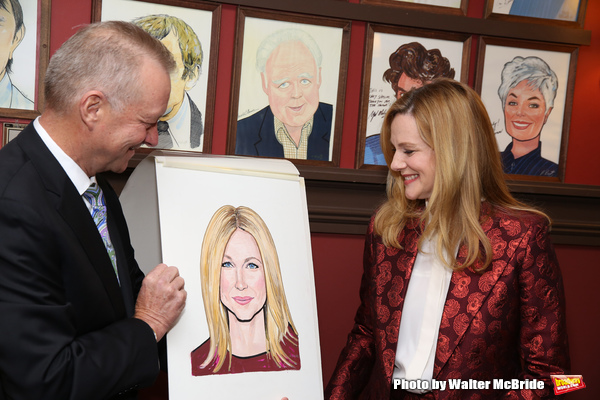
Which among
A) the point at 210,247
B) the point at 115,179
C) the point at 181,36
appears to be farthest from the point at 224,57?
the point at 210,247

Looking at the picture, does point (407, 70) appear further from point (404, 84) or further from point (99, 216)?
point (99, 216)

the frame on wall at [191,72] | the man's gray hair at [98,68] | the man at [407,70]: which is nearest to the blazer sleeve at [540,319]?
the man at [407,70]

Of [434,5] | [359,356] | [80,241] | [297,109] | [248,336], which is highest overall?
[434,5]

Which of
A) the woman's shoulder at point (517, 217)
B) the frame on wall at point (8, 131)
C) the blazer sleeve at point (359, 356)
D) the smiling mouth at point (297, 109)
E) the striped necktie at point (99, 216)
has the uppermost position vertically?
the smiling mouth at point (297, 109)

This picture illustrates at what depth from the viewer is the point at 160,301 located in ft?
4.94

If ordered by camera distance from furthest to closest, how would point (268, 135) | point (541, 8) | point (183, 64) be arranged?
1. point (541, 8)
2. point (268, 135)
3. point (183, 64)

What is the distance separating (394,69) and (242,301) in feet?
4.71

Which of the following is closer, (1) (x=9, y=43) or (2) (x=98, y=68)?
(2) (x=98, y=68)

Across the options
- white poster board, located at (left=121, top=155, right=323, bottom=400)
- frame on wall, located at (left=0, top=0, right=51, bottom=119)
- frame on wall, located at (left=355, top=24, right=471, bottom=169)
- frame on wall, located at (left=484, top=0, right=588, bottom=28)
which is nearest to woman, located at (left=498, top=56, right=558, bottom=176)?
frame on wall, located at (left=484, top=0, right=588, bottom=28)

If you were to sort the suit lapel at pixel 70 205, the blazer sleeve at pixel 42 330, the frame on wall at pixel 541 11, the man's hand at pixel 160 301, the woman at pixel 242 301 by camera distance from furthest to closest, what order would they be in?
the frame on wall at pixel 541 11
the woman at pixel 242 301
the man's hand at pixel 160 301
the suit lapel at pixel 70 205
the blazer sleeve at pixel 42 330

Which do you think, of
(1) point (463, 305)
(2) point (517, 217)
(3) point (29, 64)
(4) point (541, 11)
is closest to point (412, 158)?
(2) point (517, 217)

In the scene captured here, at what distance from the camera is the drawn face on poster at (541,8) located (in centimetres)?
269

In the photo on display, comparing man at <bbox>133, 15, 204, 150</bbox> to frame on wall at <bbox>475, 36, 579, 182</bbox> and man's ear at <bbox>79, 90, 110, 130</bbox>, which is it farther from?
frame on wall at <bbox>475, 36, 579, 182</bbox>

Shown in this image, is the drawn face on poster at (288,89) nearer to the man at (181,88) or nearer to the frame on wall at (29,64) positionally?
the man at (181,88)
